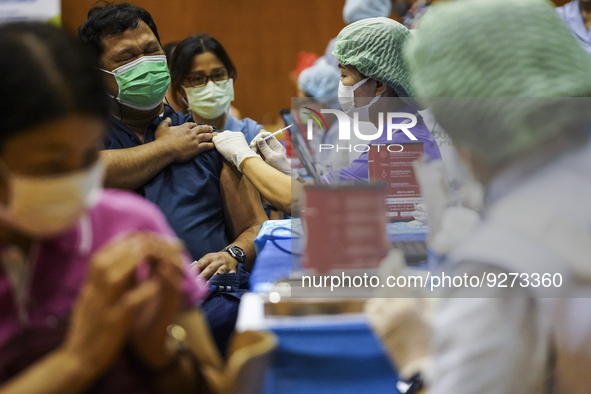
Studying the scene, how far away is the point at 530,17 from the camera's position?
75 cm

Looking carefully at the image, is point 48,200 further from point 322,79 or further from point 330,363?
point 322,79

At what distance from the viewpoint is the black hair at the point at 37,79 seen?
723 mm

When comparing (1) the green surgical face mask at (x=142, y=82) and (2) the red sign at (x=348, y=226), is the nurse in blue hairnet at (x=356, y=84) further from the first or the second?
(2) the red sign at (x=348, y=226)

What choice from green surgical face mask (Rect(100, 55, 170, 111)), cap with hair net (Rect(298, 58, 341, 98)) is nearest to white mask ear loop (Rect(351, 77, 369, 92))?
green surgical face mask (Rect(100, 55, 170, 111))

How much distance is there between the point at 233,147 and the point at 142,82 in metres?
0.44

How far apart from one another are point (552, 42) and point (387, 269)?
0.46 meters

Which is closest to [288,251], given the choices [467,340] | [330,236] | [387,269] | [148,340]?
[330,236]

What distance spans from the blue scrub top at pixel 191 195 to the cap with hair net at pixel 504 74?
1330 mm

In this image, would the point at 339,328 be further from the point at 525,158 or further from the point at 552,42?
the point at 552,42

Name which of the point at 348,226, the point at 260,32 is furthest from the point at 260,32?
the point at 348,226

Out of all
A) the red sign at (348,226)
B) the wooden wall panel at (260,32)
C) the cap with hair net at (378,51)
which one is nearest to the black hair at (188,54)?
the cap with hair net at (378,51)

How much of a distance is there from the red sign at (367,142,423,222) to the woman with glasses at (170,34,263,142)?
163 centimetres

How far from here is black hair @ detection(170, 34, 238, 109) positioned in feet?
8.95

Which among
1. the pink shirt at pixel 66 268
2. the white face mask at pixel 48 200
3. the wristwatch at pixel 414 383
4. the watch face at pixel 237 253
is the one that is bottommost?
the watch face at pixel 237 253
